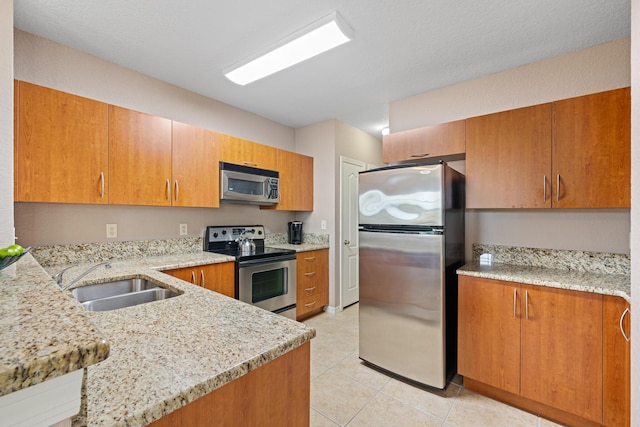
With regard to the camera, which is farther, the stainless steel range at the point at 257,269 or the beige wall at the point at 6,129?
the stainless steel range at the point at 257,269

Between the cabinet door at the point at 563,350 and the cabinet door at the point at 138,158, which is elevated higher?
the cabinet door at the point at 138,158

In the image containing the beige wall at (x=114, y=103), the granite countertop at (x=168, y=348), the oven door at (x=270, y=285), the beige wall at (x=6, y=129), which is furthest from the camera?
the oven door at (x=270, y=285)

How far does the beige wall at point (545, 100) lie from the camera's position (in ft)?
6.84

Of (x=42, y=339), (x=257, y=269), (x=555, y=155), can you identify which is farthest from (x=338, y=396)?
(x=555, y=155)

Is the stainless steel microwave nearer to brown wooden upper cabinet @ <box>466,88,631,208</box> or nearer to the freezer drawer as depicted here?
the freezer drawer

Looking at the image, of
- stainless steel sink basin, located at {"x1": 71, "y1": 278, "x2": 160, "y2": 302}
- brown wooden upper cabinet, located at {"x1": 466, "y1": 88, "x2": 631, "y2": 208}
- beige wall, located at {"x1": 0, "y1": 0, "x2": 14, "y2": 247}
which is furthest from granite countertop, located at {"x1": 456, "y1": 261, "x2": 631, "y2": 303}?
beige wall, located at {"x1": 0, "y1": 0, "x2": 14, "y2": 247}

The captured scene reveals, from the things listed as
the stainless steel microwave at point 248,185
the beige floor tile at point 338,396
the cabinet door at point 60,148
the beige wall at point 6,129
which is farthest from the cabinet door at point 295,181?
the beige wall at point 6,129

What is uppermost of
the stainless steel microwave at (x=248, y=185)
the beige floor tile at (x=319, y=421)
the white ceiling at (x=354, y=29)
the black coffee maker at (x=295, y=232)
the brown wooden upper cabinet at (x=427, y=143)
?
the white ceiling at (x=354, y=29)

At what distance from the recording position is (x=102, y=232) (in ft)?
7.93

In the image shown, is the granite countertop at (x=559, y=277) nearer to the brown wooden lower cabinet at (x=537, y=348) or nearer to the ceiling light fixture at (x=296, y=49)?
the brown wooden lower cabinet at (x=537, y=348)

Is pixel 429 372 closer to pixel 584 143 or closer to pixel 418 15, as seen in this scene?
pixel 584 143

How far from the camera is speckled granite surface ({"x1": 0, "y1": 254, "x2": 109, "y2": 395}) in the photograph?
1.14 feet

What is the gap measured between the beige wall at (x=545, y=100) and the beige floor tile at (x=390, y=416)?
1383 millimetres

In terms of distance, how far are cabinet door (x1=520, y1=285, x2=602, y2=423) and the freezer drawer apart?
0.52 meters
